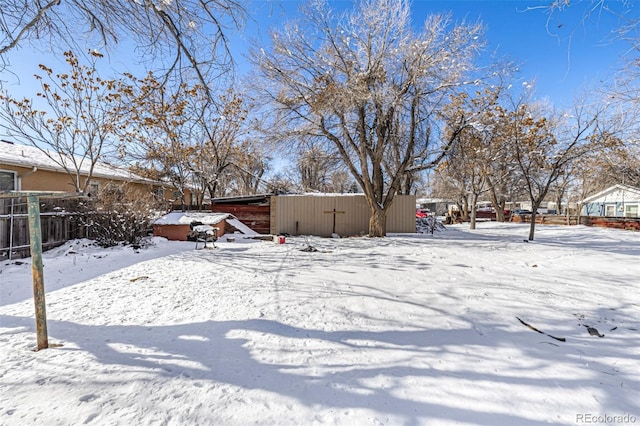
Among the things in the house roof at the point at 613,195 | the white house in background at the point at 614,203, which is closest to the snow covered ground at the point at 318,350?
the white house in background at the point at 614,203

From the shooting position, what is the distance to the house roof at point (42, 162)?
10098mm

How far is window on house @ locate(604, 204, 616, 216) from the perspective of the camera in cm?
2512

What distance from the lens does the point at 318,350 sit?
7.76 feet

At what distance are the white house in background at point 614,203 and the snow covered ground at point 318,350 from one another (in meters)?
26.0

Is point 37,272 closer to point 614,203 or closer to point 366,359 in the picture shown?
point 366,359

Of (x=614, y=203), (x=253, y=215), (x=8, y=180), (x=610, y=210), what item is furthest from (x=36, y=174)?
(x=610, y=210)

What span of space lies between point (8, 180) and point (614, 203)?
39727mm

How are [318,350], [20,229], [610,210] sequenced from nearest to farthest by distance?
[318,350], [20,229], [610,210]

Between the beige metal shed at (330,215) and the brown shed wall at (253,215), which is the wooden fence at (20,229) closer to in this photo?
the brown shed wall at (253,215)

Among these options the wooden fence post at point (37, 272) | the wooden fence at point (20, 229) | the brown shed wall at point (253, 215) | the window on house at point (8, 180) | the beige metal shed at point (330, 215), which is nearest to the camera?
the wooden fence post at point (37, 272)

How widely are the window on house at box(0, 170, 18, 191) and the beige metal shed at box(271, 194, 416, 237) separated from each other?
9255 mm

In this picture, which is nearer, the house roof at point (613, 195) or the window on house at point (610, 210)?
the house roof at point (613, 195)

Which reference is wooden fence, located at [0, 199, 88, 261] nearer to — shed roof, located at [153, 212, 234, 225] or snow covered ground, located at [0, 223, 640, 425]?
snow covered ground, located at [0, 223, 640, 425]

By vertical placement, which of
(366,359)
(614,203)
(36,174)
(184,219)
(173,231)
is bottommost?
(366,359)
